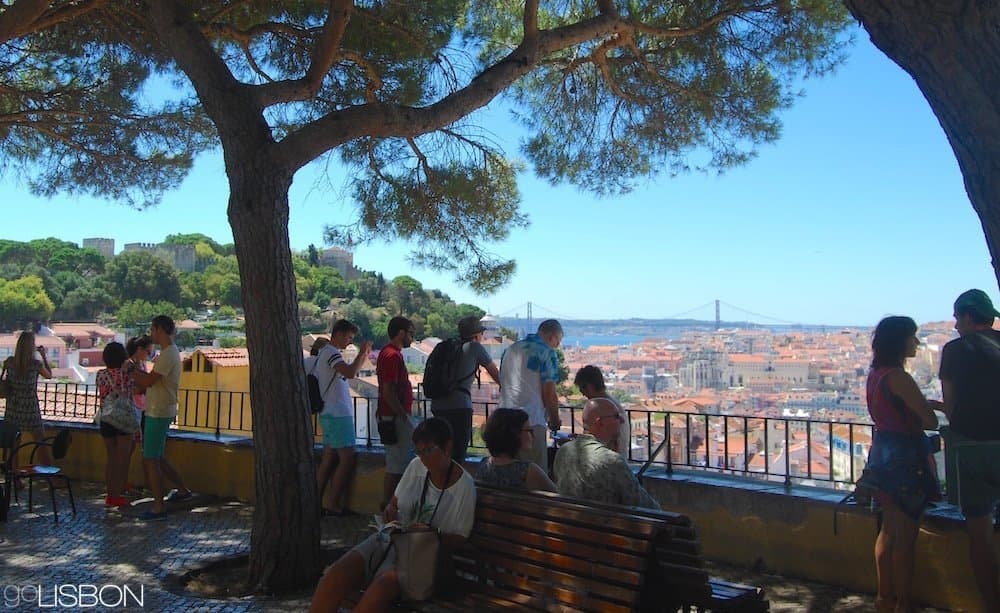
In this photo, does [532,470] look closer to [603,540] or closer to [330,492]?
[603,540]

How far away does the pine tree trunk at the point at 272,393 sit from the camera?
471 cm

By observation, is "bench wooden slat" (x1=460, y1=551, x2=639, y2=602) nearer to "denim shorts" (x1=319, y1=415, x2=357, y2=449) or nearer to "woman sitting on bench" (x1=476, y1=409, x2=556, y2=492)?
"woman sitting on bench" (x1=476, y1=409, x2=556, y2=492)

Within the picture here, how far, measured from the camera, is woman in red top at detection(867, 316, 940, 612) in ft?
12.4

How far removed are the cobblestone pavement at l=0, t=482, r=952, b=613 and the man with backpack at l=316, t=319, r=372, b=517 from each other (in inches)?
13.0

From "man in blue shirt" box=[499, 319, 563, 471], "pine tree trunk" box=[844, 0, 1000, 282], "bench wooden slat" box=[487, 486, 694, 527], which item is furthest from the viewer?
"man in blue shirt" box=[499, 319, 563, 471]

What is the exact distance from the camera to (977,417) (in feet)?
12.3

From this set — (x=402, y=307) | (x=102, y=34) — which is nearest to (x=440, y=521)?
(x=102, y=34)

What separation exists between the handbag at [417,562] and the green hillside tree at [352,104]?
5.11ft

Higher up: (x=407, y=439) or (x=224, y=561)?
(x=407, y=439)

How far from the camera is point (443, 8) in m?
7.47

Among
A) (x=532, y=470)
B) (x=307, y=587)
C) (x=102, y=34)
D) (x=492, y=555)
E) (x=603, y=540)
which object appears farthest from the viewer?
(x=102, y=34)

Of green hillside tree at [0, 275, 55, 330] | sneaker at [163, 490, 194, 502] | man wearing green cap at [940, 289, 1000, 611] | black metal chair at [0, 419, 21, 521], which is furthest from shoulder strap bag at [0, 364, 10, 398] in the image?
green hillside tree at [0, 275, 55, 330]

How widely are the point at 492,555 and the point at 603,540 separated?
24.2 inches

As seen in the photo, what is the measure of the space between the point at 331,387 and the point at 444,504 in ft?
10.2
